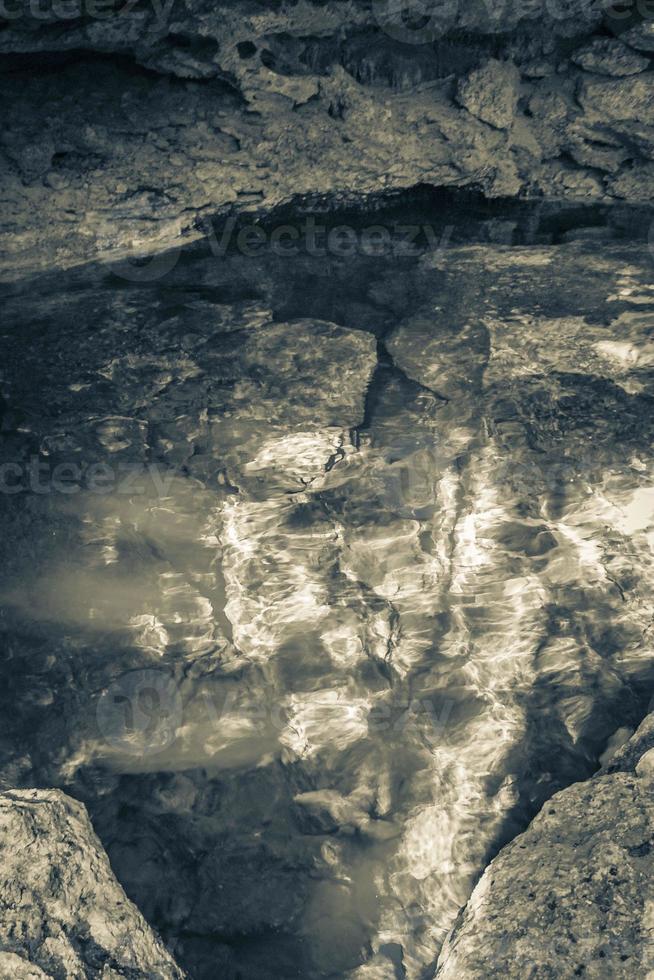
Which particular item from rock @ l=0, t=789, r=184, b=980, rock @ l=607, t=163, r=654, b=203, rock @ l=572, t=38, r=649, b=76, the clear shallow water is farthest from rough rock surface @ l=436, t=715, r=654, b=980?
rock @ l=572, t=38, r=649, b=76

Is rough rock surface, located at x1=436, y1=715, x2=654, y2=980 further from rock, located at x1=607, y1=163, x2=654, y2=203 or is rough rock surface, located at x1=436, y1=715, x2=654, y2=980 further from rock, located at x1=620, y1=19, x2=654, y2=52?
rock, located at x1=620, y1=19, x2=654, y2=52

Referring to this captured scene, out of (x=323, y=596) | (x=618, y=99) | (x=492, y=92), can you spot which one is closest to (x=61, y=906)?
(x=323, y=596)

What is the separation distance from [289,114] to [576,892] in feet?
5.54

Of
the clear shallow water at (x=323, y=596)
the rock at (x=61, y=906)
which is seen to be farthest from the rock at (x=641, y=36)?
the rock at (x=61, y=906)

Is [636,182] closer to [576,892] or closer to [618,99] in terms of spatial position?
[618,99]

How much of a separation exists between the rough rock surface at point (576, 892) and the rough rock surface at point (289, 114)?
145 centimetres

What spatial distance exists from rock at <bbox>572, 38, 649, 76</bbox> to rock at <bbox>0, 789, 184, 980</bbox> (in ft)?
6.24

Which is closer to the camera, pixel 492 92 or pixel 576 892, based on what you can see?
pixel 576 892

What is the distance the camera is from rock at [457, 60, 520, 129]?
6.28ft

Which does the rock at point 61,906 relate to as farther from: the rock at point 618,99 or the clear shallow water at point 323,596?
the rock at point 618,99

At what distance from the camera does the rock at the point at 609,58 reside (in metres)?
1.88

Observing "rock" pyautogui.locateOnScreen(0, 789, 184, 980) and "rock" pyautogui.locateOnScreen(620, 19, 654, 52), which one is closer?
"rock" pyautogui.locateOnScreen(0, 789, 184, 980)

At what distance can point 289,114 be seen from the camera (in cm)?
189

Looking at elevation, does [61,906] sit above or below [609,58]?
below
